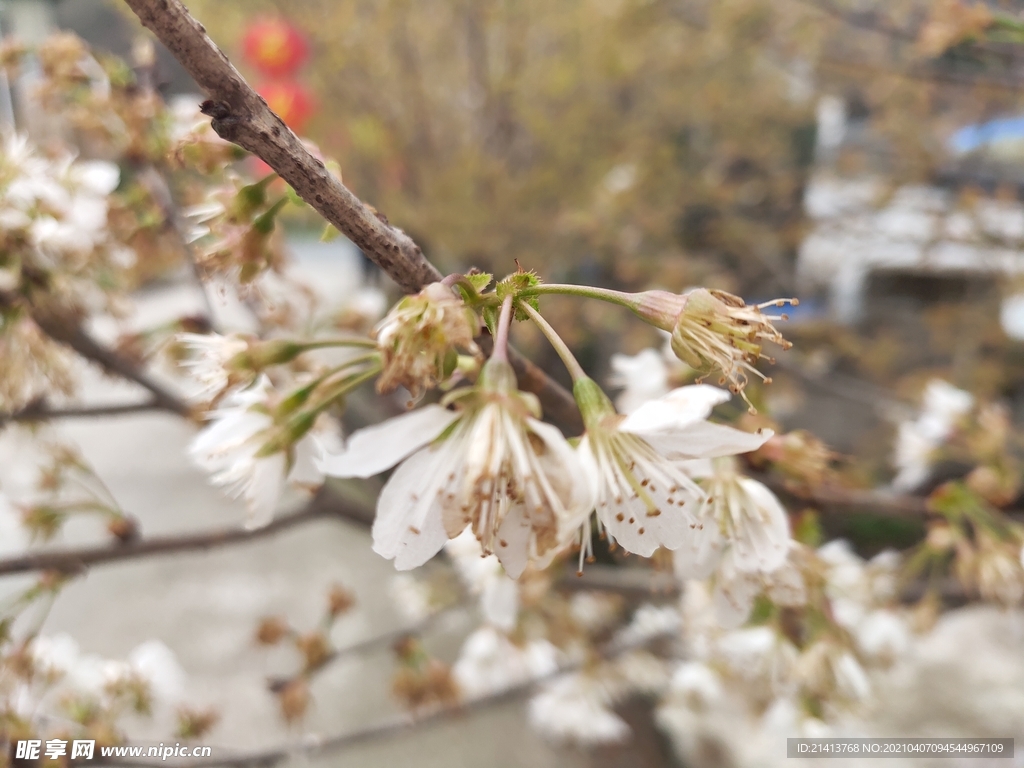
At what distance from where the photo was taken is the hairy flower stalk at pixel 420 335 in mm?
229

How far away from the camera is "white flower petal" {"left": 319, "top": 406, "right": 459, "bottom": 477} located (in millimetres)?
247

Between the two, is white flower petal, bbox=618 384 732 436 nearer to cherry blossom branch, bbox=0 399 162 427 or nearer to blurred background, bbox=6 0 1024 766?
cherry blossom branch, bbox=0 399 162 427

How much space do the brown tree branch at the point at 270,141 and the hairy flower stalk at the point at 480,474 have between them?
0.06 meters

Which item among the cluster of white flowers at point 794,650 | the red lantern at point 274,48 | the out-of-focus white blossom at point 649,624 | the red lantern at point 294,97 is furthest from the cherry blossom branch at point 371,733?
the red lantern at point 274,48

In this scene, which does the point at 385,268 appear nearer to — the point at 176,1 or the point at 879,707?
the point at 176,1

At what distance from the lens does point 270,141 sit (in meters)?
A: 0.24

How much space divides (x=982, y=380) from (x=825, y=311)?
2.54 ft

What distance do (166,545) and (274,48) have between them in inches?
52.0

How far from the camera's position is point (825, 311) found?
2.42 metres

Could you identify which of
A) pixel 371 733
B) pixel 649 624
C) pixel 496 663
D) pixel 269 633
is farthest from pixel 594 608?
pixel 269 633

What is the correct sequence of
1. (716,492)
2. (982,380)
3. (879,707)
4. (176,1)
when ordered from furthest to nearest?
1. (982,380)
2. (879,707)
3. (716,492)
4. (176,1)

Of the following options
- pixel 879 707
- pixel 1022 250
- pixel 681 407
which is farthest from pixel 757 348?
pixel 1022 250

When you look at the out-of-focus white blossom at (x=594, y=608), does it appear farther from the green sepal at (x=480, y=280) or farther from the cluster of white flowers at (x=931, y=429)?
the green sepal at (x=480, y=280)

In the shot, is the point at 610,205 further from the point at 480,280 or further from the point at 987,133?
the point at 480,280
